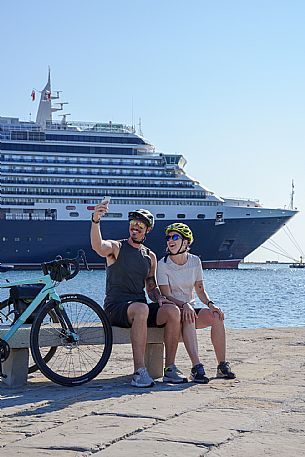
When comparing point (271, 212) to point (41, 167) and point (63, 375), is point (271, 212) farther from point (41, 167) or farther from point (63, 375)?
point (63, 375)

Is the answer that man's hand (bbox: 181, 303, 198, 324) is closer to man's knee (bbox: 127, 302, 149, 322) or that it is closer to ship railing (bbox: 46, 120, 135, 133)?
man's knee (bbox: 127, 302, 149, 322)

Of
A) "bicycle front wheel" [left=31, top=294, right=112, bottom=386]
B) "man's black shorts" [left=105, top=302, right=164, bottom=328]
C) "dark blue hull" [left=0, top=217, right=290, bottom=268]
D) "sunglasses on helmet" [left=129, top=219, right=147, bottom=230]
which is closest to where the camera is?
"bicycle front wheel" [left=31, top=294, right=112, bottom=386]

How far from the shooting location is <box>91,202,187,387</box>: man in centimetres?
414

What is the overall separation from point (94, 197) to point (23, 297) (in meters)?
43.8

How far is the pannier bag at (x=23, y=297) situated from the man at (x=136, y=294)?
0.35 meters

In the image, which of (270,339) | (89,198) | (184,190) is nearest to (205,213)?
(184,190)

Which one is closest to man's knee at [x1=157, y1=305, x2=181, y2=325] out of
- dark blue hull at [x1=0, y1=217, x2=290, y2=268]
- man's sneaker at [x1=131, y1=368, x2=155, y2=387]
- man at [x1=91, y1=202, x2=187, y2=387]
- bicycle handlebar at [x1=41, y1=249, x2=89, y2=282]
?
man at [x1=91, y1=202, x2=187, y2=387]

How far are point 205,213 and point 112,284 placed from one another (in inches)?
1767

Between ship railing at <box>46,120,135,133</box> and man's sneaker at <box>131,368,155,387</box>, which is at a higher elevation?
ship railing at <box>46,120,135,133</box>

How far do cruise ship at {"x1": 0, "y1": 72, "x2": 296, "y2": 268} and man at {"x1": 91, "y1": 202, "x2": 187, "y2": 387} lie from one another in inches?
1621

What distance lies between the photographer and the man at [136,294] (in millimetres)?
4141

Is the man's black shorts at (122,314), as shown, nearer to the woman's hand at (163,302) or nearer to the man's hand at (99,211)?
the woman's hand at (163,302)

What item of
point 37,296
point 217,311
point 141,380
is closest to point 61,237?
point 217,311

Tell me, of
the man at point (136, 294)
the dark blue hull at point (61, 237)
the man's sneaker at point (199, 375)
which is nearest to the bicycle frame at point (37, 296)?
the man at point (136, 294)
